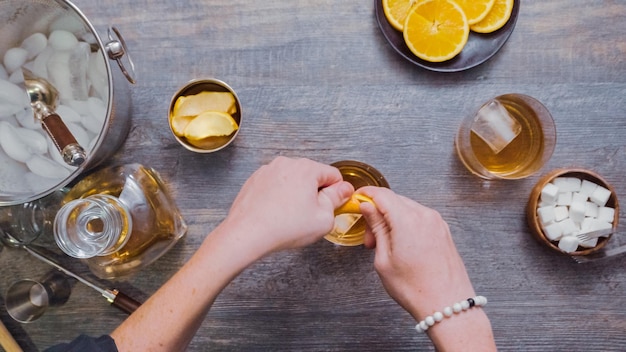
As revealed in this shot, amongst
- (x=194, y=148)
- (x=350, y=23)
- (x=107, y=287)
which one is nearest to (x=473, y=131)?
(x=350, y=23)

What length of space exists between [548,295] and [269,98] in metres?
0.63

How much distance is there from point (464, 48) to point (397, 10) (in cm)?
14

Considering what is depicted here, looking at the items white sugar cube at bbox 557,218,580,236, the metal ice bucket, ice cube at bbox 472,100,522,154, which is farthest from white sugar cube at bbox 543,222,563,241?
the metal ice bucket

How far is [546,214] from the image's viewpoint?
1.04 metres

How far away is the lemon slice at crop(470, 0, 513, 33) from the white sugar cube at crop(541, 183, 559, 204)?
0.96 ft

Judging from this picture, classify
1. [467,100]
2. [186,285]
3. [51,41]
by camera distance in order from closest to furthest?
1. [186,285]
2. [51,41]
3. [467,100]

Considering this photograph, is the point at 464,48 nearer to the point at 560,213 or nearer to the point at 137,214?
the point at 560,213

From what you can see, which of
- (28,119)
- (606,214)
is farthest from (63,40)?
(606,214)

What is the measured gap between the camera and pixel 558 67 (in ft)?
3.61

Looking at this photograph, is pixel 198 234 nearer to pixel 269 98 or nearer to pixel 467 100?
pixel 269 98

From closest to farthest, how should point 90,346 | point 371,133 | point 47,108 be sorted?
point 90,346, point 47,108, point 371,133

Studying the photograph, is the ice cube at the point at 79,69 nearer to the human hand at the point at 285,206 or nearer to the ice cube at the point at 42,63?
the ice cube at the point at 42,63

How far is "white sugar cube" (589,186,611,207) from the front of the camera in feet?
3.41

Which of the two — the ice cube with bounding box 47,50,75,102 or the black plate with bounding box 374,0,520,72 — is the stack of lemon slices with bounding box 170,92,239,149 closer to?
the ice cube with bounding box 47,50,75,102
